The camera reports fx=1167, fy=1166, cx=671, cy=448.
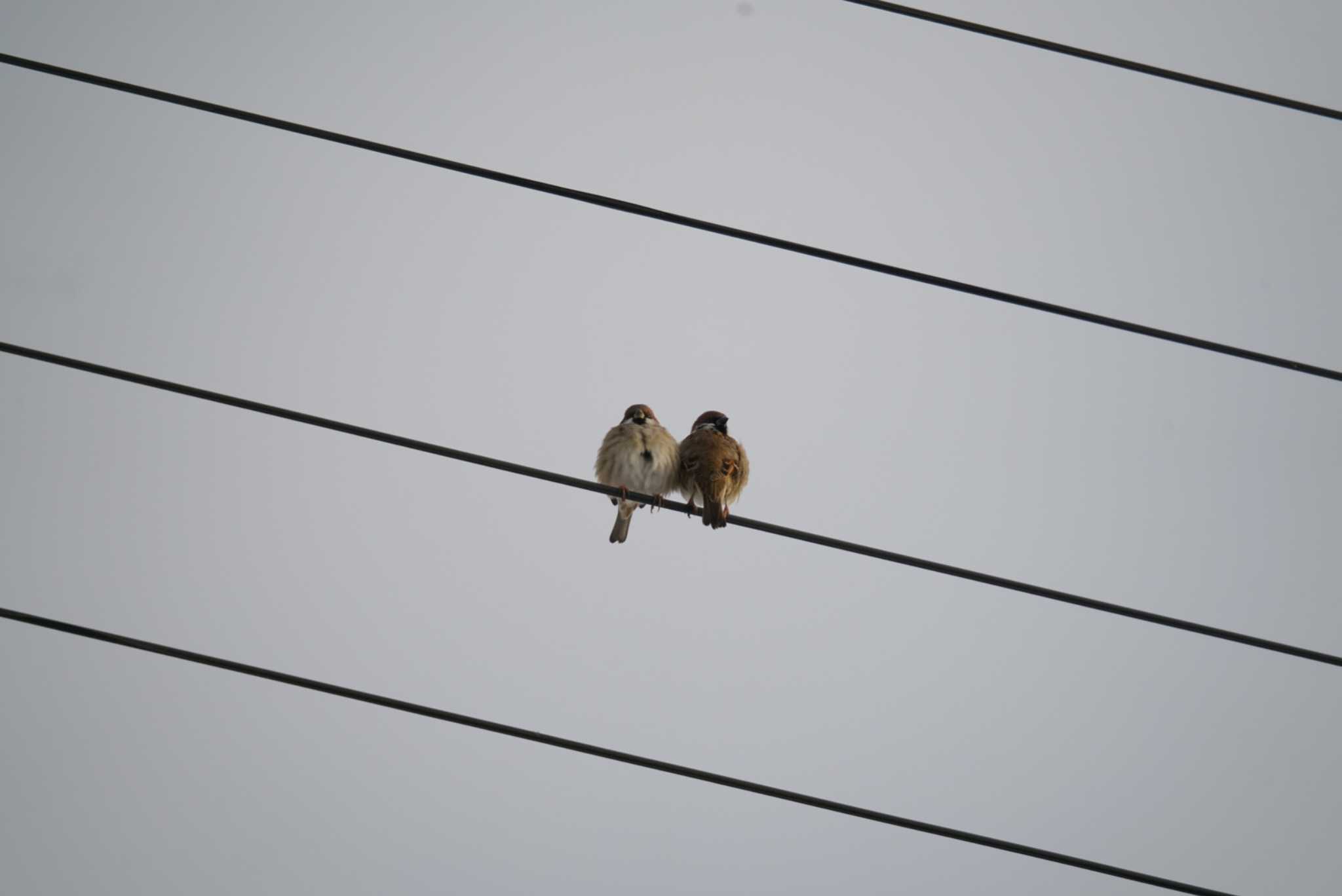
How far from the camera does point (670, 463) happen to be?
5820mm

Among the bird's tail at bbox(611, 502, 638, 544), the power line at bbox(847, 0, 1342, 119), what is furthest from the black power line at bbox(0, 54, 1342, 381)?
the bird's tail at bbox(611, 502, 638, 544)

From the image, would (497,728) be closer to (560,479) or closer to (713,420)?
(560,479)

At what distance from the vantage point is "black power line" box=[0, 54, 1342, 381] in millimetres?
4215

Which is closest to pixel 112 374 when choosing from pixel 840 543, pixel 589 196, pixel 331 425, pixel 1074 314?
pixel 331 425

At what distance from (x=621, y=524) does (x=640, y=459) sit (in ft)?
1.72

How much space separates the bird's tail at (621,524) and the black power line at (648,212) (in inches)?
88.6

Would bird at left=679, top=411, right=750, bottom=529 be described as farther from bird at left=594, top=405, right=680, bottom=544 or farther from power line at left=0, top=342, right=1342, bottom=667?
power line at left=0, top=342, right=1342, bottom=667

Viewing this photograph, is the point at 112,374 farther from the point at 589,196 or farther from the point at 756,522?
the point at 756,522

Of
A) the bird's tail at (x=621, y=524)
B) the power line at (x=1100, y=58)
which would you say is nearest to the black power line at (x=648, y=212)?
the power line at (x=1100, y=58)

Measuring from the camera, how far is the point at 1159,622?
3.99 metres

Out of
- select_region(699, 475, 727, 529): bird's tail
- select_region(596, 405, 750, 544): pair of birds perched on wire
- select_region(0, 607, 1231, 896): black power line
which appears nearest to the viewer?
select_region(0, 607, 1231, 896): black power line

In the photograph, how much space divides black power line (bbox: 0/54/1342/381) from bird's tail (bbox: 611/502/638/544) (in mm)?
2250

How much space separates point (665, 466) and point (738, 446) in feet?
1.26

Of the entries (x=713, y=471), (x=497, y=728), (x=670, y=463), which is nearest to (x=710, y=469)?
(x=713, y=471)
